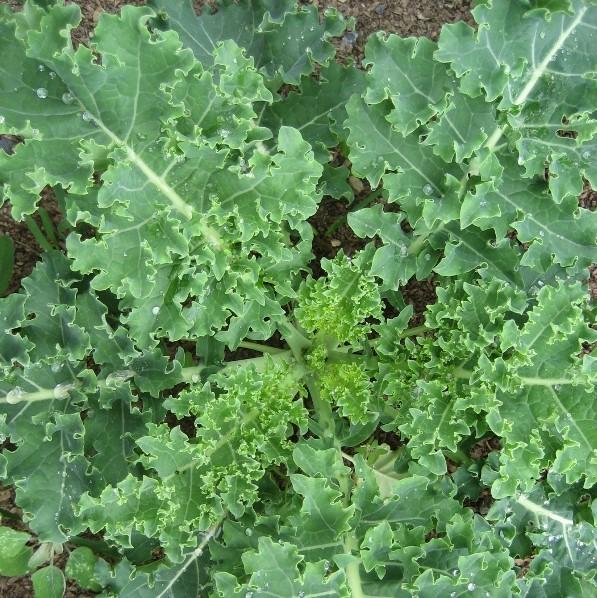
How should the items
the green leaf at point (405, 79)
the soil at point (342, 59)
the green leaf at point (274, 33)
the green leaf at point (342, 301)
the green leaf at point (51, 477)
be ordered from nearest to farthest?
1. the green leaf at point (405, 79)
2. the green leaf at point (51, 477)
3. the green leaf at point (342, 301)
4. the green leaf at point (274, 33)
5. the soil at point (342, 59)

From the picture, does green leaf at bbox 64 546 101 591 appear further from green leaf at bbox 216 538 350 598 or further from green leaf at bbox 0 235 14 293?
green leaf at bbox 0 235 14 293

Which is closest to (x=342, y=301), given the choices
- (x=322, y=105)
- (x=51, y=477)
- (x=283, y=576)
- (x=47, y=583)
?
(x=322, y=105)

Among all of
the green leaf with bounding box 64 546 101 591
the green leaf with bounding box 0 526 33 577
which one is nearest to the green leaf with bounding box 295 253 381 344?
the green leaf with bounding box 64 546 101 591

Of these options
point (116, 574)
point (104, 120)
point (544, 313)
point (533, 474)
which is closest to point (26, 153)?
point (104, 120)

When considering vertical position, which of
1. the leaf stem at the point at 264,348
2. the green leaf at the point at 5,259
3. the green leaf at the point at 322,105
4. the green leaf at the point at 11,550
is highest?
the green leaf at the point at 322,105

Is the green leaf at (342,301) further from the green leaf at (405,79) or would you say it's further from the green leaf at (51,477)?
the green leaf at (51,477)

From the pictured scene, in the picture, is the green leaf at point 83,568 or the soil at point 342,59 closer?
the green leaf at point 83,568

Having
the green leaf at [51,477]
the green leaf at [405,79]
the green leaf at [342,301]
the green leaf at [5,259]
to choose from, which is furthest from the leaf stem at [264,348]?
the green leaf at [405,79]

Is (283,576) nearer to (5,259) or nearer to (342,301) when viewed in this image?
(342,301)
